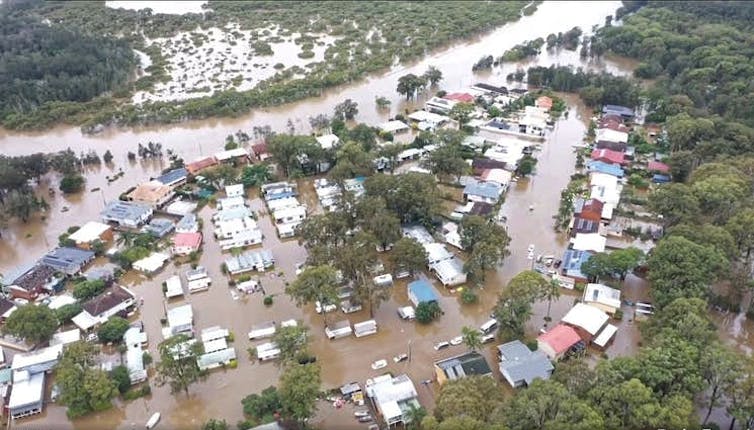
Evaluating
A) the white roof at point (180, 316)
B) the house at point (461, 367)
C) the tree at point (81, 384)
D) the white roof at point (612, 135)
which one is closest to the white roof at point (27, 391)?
the tree at point (81, 384)

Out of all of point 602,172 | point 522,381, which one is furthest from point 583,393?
point 602,172

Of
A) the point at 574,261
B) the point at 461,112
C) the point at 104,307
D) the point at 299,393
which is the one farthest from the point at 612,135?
the point at 104,307

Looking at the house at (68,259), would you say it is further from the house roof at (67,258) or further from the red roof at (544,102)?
the red roof at (544,102)

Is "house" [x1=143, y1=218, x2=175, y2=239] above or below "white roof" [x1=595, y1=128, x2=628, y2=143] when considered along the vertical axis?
below

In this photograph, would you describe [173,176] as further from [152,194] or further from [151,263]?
[151,263]

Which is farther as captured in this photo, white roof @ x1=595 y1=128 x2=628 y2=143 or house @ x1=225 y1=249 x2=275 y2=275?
white roof @ x1=595 y1=128 x2=628 y2=143

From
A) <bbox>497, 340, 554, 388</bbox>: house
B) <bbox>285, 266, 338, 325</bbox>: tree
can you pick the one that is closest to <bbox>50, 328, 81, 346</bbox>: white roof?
<bbox>285, 266, 338, 325</bbox>: tree

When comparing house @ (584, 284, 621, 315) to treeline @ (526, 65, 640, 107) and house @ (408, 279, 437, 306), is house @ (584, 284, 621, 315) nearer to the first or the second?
house @ (408, 279, 437, 306)

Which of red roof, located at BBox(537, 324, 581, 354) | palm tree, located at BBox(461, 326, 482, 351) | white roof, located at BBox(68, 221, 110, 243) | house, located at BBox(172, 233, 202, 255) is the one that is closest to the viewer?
palm tree, located at BBox(461, 326, 482, 351)
